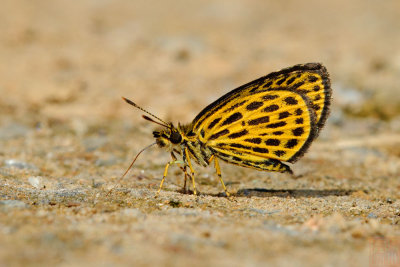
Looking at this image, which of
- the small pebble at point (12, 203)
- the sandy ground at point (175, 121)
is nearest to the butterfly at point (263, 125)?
the sandy ground at point (175, 121)

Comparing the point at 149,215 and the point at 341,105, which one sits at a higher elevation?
the point at 341,105

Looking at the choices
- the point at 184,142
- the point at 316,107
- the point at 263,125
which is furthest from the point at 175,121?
the point at 316,107

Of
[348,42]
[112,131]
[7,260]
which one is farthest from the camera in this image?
[348,42]

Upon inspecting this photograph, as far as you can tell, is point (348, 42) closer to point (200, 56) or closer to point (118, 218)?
point (200, 56)

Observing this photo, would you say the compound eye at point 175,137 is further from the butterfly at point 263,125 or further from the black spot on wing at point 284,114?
the black spot on wing at point 284,114

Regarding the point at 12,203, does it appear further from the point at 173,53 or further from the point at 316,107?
the point at 173,53

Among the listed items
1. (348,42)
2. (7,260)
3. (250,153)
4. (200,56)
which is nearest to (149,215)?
→ (7,260)
